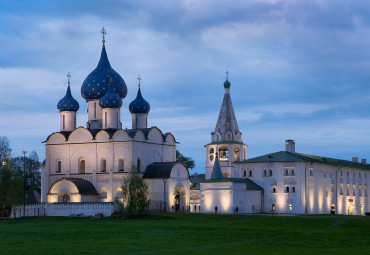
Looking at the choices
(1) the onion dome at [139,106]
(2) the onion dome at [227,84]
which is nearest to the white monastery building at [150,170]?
(1) the onion dome at [139,106]

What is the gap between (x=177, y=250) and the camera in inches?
963

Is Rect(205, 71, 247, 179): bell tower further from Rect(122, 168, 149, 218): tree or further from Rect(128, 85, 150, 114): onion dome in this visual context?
Rect(122, 168, 149, 218): tree

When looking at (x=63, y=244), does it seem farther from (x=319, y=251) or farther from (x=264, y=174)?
(x=264, y=174)

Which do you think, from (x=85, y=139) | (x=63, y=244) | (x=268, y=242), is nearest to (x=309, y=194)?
(x=85, y=139)

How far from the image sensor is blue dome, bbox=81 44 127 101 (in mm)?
63881

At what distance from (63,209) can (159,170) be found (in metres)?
9.36

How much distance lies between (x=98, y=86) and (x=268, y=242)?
38605 mm

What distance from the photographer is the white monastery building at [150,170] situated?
5916 cm

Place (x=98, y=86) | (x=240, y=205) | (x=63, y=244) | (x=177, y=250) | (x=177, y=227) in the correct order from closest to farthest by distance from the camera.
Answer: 1. (x=177, y=250)
2. (x=63, y=244)
3. (x=177, y=227)
4. (x=240, y=205)
5. (x=98, y=86)

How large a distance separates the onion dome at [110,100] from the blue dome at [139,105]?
3.60 metres

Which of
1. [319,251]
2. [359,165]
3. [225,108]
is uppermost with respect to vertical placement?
[225,108]

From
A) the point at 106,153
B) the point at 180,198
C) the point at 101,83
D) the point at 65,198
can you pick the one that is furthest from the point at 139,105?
the point at 65,198

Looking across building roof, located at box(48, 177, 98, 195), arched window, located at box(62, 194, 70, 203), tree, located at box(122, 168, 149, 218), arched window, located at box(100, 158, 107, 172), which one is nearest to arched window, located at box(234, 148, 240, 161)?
arched window, located at box(100, 158, 107, 172)

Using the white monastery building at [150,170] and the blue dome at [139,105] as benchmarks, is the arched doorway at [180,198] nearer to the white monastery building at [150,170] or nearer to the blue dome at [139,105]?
the white monastery building at [150,170]
